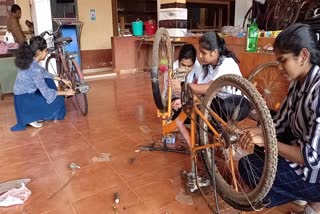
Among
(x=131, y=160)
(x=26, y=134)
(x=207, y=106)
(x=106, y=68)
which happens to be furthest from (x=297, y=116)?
(x=106, y=68)

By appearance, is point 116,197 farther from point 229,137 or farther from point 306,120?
point 306,120

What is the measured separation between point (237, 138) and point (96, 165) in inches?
52.6

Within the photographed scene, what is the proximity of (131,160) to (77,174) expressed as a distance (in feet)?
1.46

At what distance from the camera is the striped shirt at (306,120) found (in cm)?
109

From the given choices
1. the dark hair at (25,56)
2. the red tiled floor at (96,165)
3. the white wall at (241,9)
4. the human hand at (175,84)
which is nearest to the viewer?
the red tiled floor at (96,165)

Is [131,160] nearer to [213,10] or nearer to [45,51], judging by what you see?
[45,51]

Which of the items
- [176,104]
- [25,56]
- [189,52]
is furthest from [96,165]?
[25,56]

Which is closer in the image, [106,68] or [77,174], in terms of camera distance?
[77,174]

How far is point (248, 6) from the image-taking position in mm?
6059

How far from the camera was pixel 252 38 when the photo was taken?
3600 millimetres

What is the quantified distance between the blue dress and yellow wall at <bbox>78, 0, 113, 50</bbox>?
3.71 metres

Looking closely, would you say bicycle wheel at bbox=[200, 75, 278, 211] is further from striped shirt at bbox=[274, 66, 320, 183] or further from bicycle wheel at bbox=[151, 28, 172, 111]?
bicycle wheel at bbox=[151, 28, 172, 111]

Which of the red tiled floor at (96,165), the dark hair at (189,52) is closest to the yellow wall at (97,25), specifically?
the red tiled floor at (96,165)

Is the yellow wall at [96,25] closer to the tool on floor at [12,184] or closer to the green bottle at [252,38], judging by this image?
the green bottle at [252,38]
